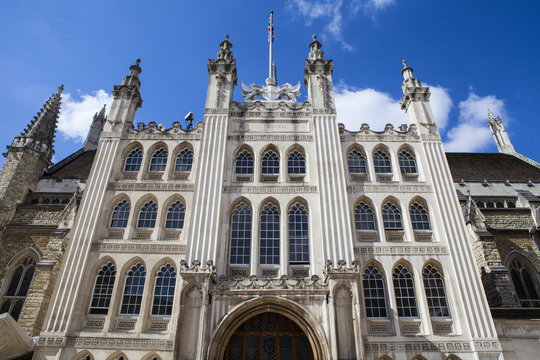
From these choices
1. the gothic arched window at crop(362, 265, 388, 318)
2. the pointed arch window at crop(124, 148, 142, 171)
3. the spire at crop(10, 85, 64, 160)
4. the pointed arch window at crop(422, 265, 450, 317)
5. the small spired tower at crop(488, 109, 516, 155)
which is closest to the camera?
the gothic arched window at crop(362, 265, 388, 318)

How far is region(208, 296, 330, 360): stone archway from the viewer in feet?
42.2

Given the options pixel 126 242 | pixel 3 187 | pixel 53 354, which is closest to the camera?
pixel 53 354

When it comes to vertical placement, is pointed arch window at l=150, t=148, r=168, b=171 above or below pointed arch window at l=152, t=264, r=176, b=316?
above

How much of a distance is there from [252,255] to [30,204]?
15473mm

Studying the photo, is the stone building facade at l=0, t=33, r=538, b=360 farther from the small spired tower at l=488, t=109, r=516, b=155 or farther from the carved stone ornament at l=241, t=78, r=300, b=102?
the small spired tower at l=488, t=109, r=516, b=155

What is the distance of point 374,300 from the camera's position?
14883 millimetres

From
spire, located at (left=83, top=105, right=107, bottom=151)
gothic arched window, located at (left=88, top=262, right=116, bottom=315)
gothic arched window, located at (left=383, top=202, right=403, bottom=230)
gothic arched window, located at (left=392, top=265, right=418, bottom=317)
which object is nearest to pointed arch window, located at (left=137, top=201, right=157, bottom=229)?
gothic arched window, located at (left=88, top=262, right=116, bottom=315)

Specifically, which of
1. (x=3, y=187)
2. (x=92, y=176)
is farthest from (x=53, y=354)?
(x=3, y=187)

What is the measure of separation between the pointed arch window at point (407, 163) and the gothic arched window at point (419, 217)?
201 centimetres

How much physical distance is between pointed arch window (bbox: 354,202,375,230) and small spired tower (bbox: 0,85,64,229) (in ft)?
65.8

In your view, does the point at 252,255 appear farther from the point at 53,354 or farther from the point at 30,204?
the point at 30,204

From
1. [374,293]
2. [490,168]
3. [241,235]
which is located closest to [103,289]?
[241,235]

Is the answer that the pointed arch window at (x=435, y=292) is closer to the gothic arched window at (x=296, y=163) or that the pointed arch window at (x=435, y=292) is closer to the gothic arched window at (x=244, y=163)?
the gothic arched window at (x=296, y=163)

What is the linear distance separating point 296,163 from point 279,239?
439 cm
